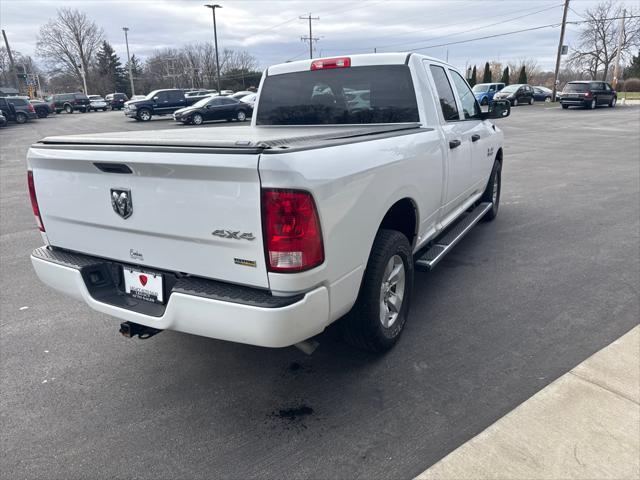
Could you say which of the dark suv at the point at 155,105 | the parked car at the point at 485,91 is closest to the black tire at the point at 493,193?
the dark suv at the point at 155,105

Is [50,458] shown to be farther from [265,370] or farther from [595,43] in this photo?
[595,43]

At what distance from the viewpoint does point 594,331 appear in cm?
365

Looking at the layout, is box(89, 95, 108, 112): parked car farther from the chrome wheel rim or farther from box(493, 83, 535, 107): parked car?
the chrome wheel rim

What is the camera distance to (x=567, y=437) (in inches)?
99.5

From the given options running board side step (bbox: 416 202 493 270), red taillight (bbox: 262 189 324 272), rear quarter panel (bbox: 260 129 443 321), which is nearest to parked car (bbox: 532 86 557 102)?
running board side step (bbox: 416 202 493 270)

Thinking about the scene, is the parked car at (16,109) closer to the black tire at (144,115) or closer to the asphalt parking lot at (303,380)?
the black tire at (144,115)

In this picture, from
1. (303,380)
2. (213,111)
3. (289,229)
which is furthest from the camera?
(213,111)

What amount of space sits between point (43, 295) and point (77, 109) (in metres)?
46.2

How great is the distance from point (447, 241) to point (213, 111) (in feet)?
76.1

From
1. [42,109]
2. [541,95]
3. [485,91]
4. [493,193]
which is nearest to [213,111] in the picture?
[42,109]

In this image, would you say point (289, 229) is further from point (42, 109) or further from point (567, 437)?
point (42, 109)

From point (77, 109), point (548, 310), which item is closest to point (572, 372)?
point (548, 310)

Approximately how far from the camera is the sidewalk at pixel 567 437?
2311 mm

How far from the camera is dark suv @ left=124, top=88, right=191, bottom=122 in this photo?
28891mm
